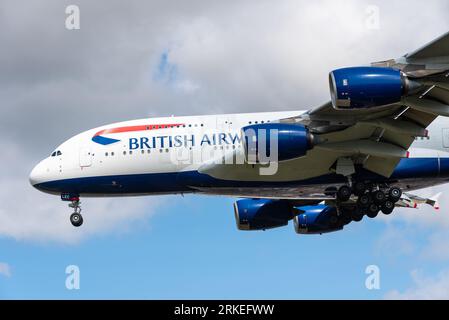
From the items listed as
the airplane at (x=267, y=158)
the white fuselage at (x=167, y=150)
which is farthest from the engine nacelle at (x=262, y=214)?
the white fuselage at (x=167, y=150)

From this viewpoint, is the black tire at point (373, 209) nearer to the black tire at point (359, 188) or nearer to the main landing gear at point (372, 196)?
the main landing gear at point (372, 196)

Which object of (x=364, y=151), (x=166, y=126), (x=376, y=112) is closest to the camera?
(x=376, y=112)

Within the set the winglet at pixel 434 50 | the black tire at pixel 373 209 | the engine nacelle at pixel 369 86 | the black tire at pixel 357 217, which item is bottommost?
the black tire at pixel 357 217

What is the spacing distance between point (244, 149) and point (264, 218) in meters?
10.7

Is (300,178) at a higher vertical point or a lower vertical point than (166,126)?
lower

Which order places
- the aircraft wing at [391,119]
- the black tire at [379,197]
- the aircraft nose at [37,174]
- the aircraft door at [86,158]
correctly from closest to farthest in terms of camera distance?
the aircraft wing at [391,119], the black tire at [379,197], the aircraft door at [86,158], the aircraft nose at [37,174]

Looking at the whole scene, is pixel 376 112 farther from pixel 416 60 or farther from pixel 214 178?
pixel 214 178

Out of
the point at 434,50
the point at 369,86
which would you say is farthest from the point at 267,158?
the point at 434,50

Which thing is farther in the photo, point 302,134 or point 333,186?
point 333,186

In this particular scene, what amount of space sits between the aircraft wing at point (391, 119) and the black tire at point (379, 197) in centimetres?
80

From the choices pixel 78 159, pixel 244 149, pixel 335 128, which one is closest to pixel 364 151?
pixel 335 128

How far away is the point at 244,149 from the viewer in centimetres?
3191

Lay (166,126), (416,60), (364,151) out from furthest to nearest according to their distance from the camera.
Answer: (166,126) < (364,151) < (416,60)

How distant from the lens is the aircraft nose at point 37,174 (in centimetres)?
3778
